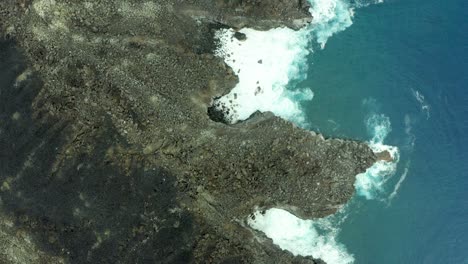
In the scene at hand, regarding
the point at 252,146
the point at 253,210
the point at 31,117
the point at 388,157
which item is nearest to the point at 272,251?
the point at 253,210

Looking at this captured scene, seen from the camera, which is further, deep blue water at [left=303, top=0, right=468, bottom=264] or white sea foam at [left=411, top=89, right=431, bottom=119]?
white sea foam at [left=411, top=89, right=431, bottom=119]

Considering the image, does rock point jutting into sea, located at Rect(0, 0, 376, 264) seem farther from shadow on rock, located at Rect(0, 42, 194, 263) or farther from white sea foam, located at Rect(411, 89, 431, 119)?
white sea foam, located at Rect(411, 89, 431, 119)

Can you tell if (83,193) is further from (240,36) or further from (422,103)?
(422,103)

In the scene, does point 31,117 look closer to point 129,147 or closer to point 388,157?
point 129,147

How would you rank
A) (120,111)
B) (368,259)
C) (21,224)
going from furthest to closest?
(368,259) < (120,111) < (21,224)

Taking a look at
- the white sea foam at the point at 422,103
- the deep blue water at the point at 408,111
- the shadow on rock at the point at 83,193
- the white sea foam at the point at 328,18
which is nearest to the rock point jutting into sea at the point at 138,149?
the shadow on rock at the point at 83,193

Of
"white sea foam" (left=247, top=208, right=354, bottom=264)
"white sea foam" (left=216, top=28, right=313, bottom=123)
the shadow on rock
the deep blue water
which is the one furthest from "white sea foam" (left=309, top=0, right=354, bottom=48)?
the shadow on rock
